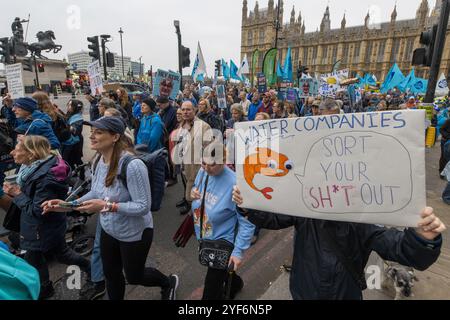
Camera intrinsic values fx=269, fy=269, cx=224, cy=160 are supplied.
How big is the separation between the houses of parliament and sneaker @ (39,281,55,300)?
167 feet

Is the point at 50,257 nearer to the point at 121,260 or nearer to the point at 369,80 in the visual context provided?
the point at 121,260

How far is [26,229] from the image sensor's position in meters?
2.40

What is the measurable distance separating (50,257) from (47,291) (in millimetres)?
368

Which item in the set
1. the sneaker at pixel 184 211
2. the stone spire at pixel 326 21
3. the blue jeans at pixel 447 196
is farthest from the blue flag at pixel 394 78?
the stone spire at pixel 326 21

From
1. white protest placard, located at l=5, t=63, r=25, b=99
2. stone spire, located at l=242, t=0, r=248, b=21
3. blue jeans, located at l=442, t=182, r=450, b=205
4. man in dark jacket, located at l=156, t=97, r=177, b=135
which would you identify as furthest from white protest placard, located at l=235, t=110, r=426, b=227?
stone spire, located at l=242, t=0, r=248, b=21

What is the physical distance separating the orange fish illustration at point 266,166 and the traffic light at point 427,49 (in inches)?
251

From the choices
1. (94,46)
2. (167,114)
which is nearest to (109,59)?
(94,46)

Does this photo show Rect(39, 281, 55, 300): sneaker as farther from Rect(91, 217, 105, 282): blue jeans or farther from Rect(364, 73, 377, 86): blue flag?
Rect(364, 73, 377, 86): blue flag

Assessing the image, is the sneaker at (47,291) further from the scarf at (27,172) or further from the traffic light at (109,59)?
the traffic light at (109,59)

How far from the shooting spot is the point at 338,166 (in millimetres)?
1352

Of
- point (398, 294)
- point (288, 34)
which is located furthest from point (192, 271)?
point (288, 34)

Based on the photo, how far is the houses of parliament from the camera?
176 ft

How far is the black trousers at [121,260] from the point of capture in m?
2.10
